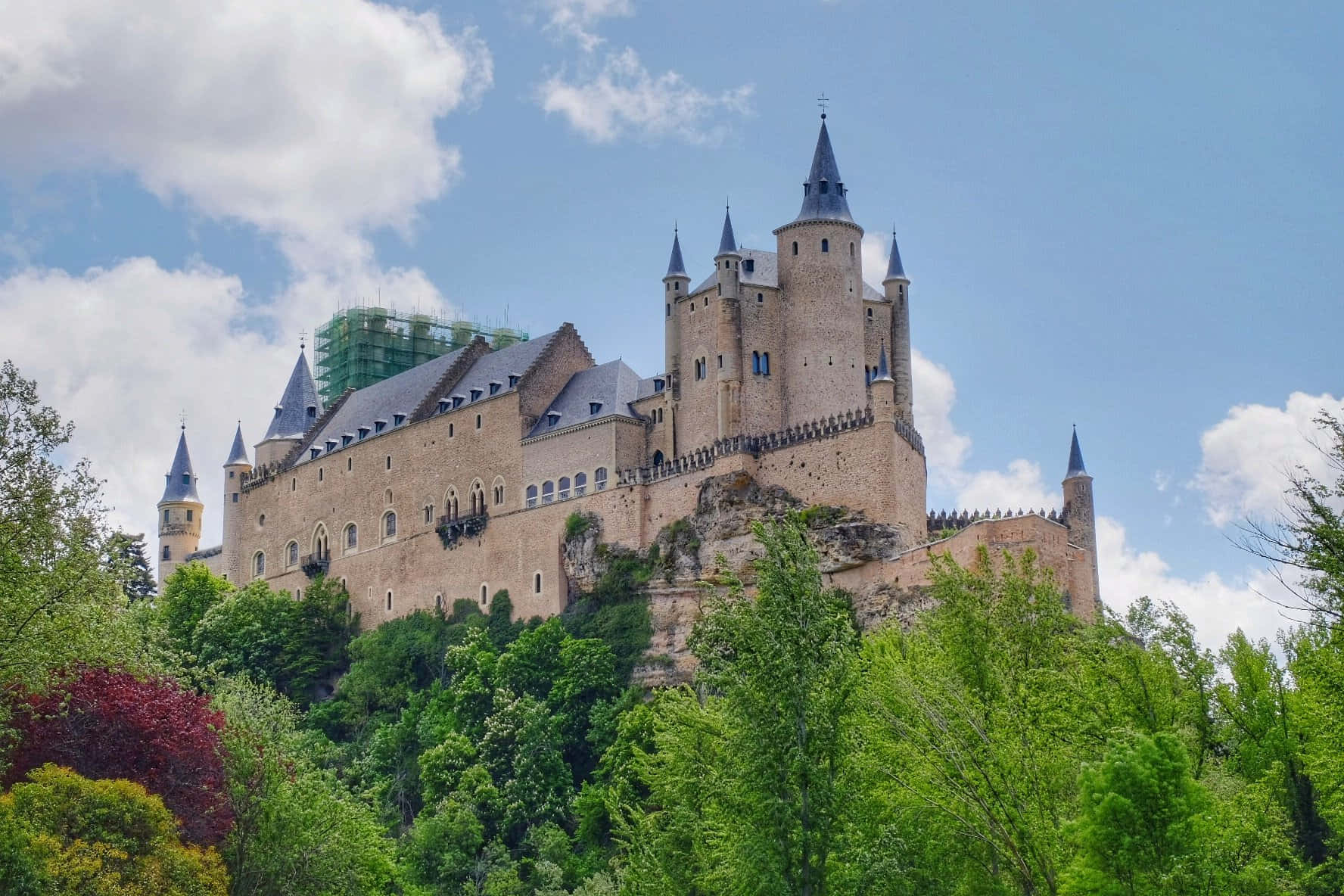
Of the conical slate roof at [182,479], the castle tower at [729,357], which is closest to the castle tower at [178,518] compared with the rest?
the conical slate roof at [182,479]

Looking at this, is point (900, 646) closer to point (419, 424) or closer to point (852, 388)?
point (852, 388)

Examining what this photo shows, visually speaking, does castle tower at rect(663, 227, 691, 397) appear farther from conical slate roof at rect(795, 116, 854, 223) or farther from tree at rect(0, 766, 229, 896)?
tree at rect(0, 766, 229, 896)

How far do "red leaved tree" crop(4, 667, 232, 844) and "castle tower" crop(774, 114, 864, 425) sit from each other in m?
34.4

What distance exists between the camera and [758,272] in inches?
3110

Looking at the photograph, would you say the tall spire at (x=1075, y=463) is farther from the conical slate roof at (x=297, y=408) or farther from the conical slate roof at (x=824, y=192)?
the conical slate roof at (x=297, y=408)

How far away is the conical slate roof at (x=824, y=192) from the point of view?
78812 millimetres

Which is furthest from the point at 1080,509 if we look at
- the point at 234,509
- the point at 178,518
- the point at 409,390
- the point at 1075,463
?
the point at 178,518

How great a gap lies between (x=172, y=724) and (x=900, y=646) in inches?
815

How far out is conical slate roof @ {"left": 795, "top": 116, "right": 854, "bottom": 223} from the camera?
78.8 meters

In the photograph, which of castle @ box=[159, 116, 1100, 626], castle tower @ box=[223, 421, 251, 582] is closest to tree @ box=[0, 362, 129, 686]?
castle @ box=[159, 116, 1100, 626]

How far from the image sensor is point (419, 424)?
9188cm

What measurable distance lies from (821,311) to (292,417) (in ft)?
134

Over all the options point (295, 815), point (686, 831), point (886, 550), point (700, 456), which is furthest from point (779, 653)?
point (700, 456)

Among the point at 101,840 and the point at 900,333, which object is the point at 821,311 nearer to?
the point at 900,333
